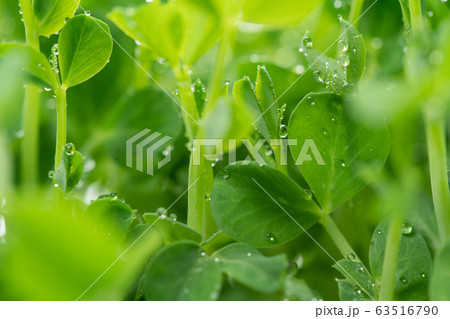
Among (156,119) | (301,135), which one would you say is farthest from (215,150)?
(156,119)

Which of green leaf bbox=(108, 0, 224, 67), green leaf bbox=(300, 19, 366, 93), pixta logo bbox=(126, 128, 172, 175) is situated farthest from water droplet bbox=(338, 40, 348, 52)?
pixta logo bbox=(126, 128, 172, 175)

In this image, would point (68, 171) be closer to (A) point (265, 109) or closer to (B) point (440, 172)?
(A) point (265, 109)

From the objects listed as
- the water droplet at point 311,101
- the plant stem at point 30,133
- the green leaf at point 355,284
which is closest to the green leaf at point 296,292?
the green leaf at point 355,284

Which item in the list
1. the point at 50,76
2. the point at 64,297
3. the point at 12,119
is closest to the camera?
the point at 64,297

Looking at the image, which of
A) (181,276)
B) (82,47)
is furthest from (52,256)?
(82,47)

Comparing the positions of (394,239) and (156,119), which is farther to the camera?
(156,119)

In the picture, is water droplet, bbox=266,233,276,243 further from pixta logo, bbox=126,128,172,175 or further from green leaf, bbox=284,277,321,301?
pixta logo, bbox=126,128,172,175
